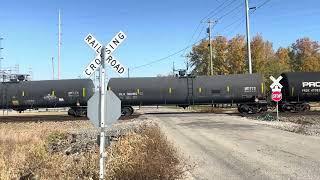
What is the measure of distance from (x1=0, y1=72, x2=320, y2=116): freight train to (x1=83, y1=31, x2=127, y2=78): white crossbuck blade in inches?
1203

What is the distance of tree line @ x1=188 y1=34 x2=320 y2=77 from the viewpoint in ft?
277

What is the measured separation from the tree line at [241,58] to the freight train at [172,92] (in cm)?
3499

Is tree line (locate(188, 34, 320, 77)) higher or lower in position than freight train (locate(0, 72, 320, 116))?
higher

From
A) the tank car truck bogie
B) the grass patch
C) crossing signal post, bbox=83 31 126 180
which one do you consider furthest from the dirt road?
the tank car truck bogie

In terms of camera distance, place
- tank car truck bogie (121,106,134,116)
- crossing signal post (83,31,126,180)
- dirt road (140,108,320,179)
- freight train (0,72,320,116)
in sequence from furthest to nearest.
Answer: tank car truck bogie (121,106,134,116)
freight train (0,72,320,116)
dirt road (140,108,320,179)
crossing signal post (83,31,126,180)

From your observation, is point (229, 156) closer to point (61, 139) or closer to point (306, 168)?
point (306, 168)

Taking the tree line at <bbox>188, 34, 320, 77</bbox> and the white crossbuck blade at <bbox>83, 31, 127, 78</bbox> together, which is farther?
the tree line at <bbox>188, 34, 320, 77</bbox>

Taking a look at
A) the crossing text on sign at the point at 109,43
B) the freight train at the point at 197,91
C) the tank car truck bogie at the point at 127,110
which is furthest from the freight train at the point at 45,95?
the crossing text on sign at the point at 109,43

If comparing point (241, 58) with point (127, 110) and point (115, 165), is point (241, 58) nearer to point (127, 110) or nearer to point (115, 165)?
point (127, 110)

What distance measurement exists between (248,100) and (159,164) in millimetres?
32680

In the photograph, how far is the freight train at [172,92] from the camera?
134ft

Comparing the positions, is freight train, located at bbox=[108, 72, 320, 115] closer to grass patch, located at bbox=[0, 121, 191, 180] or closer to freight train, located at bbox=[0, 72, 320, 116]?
freight train, located at bbox=[0, 72, 320, 116]

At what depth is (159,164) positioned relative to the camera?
10.6 meters

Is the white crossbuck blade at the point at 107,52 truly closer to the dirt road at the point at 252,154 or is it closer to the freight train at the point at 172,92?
the dirt road at the point at 252,154
